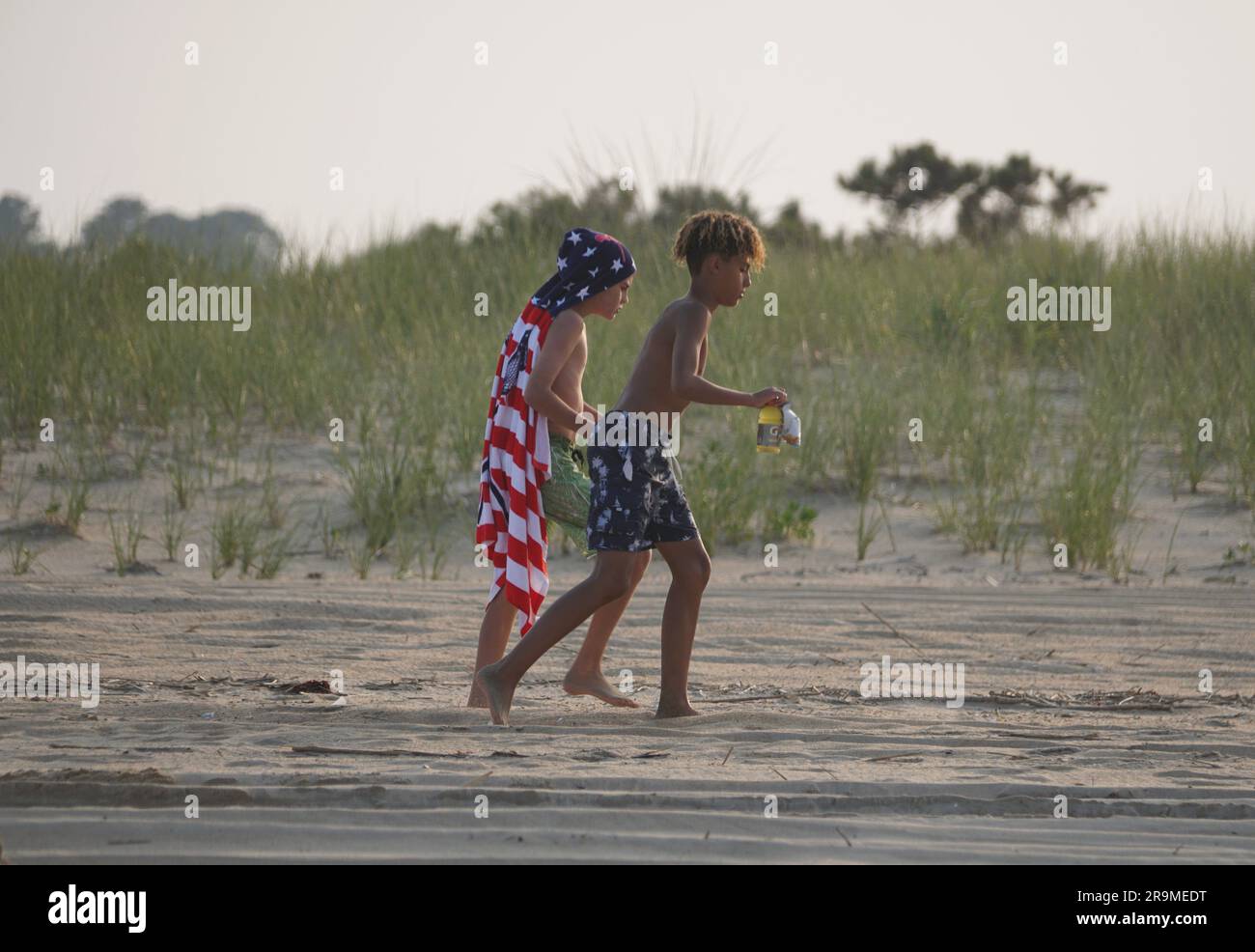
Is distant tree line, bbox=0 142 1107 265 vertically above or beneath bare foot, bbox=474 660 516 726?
above

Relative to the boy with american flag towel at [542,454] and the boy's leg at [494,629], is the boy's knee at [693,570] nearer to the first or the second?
the boy with american flag towel at [542,454]

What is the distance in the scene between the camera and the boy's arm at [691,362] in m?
4.35

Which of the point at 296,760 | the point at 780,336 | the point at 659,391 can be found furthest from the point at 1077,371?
the point at 296,760

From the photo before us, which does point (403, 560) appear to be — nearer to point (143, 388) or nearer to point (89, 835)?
point (143, 388)

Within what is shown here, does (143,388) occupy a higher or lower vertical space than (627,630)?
higher

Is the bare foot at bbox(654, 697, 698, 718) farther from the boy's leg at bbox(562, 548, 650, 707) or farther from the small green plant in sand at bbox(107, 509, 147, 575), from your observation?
the small green plant in sand at bbox(107, 509, 147, 575)

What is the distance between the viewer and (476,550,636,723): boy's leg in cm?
443

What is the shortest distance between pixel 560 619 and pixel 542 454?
55 centimetres

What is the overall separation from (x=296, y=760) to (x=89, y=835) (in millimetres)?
700

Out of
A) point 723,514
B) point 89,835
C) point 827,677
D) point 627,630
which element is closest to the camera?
point 89,835

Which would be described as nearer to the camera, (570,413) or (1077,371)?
(570,413)

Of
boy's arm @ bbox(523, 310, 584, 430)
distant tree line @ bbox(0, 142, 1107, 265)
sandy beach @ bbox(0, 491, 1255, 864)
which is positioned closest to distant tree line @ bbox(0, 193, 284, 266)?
distant tree line @ bbox(0, 142, 1107, 265)

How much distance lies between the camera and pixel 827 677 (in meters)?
5.62
